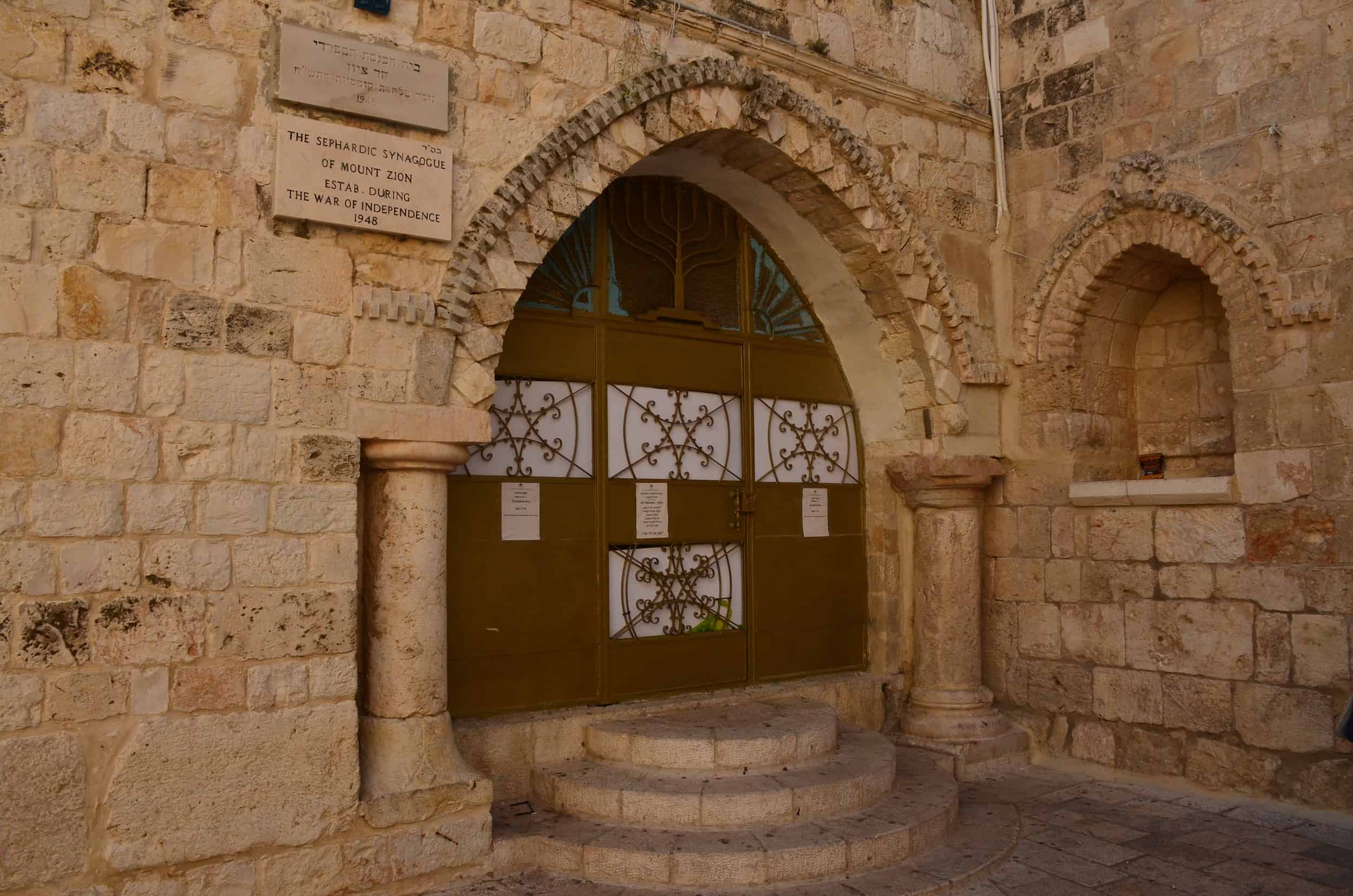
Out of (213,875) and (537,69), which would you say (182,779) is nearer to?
(213,875)

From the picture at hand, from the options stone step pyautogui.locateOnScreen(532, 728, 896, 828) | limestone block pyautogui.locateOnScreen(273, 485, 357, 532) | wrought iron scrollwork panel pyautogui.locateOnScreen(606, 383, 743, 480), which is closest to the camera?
limestone block pyautogui.locateOnScreen(273, 485, 357, 532)

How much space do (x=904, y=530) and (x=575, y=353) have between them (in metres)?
2.26

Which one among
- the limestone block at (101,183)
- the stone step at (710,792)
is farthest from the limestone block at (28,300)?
the stone step at (710,792)

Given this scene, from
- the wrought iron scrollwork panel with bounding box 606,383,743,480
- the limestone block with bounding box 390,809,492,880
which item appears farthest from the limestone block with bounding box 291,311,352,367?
the limestone block with bounding box 390,809,492,880

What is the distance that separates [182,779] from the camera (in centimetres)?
342

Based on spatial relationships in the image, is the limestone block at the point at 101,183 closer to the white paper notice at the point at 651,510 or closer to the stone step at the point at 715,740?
the white paper notice at the point at 651,510

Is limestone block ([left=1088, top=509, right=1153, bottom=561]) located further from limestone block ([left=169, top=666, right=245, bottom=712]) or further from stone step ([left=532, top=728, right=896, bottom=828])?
limestone block ([left=169, top=666, right=245, bottom=712])

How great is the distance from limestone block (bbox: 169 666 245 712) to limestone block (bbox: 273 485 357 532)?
0.51m

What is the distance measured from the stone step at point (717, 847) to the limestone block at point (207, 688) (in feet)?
3.81

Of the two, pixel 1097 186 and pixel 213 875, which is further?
pixel 1097 186

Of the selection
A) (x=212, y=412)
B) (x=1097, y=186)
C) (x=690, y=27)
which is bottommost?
(x=212, y=412)

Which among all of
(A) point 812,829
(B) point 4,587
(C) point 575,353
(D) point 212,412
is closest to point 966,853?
(A) point 812,829

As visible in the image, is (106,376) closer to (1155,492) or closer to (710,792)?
(710,792)

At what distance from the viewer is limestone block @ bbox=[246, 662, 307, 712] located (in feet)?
11.7
